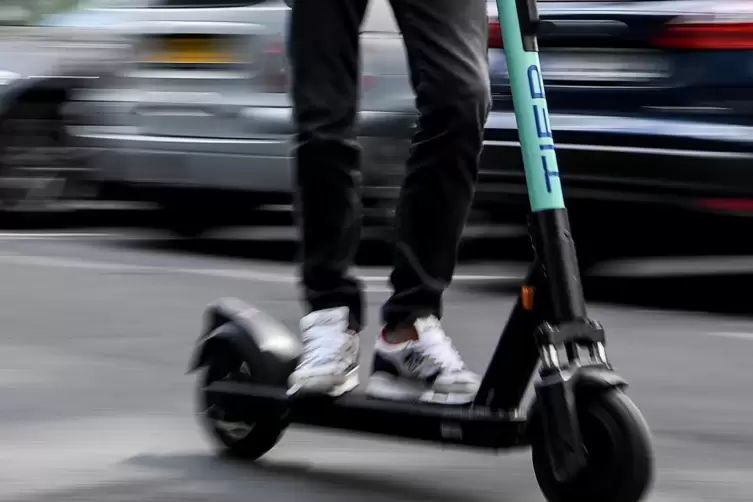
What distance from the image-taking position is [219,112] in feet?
28.4

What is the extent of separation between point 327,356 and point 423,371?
8.3 inches

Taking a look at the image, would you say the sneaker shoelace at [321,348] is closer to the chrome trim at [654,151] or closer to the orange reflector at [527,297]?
the orange reflector at [527,297]

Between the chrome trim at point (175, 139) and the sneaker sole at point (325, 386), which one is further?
the chrome trim at point (175, 139)

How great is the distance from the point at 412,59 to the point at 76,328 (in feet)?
9.79

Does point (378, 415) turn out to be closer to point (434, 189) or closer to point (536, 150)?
point (434, 189)

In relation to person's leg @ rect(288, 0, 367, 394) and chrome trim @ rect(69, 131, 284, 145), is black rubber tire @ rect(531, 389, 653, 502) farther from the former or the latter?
chrome trim @ rect(69, 131, 284, 145)

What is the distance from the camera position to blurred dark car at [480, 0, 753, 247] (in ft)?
21.7

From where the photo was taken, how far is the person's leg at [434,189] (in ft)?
11.9

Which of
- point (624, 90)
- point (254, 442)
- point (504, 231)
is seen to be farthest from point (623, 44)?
point (254, 442)

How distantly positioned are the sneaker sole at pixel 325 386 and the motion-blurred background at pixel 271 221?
0.64 ft

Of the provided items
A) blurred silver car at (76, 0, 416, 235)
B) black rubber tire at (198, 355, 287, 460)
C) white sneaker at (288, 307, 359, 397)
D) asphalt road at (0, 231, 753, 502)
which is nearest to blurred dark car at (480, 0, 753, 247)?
asphalt road at (0, 231, 753, 502)

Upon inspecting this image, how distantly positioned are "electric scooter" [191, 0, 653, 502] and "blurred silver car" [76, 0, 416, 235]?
419 centimetres

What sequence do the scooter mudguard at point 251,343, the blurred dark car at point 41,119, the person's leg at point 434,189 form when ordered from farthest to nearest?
the blurred dark car at point 41,119, the scooter mudguard at point 251,343, the person's leg at point 434,189

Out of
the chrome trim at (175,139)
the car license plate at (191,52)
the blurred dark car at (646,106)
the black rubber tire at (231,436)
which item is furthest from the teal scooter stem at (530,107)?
the car license plate at (191,52)
